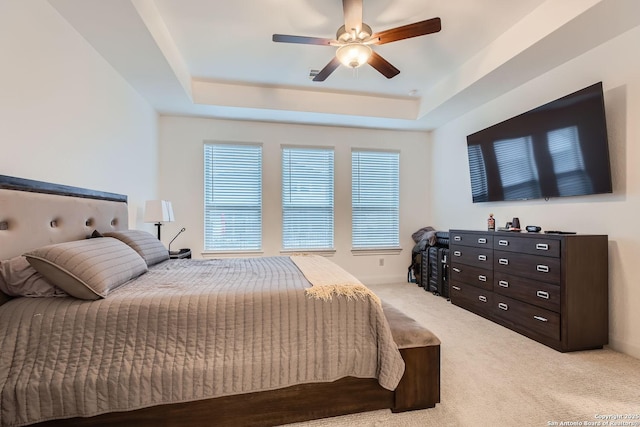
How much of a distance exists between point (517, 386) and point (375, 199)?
3.42 m

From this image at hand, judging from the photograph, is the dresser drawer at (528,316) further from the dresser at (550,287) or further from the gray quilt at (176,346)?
the gray quilt at (176,346)

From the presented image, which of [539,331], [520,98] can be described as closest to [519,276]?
[539,331]

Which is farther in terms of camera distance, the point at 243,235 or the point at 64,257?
the point at 243,235

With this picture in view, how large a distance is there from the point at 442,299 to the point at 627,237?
2097 mm

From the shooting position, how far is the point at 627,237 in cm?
243

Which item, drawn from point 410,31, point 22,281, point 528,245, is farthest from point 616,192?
point 22,281

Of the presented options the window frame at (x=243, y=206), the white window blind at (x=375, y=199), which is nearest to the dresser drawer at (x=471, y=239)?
the white window blind at (x=375, y=199)

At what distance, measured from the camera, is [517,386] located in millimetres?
1966

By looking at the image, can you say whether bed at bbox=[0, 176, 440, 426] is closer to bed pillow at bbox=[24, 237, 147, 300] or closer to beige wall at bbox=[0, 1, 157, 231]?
bed pillow at bbox=[24, 237, 147, 300]

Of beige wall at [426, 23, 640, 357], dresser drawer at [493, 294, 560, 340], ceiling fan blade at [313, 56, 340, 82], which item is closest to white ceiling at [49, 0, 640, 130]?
beige wall at [426, 23, 640, 357]

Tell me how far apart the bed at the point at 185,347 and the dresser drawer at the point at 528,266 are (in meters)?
1.58

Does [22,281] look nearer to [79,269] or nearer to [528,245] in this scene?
[79,269]

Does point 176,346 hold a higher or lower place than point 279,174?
lower

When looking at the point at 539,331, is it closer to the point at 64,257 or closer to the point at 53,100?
the point at 64,257
